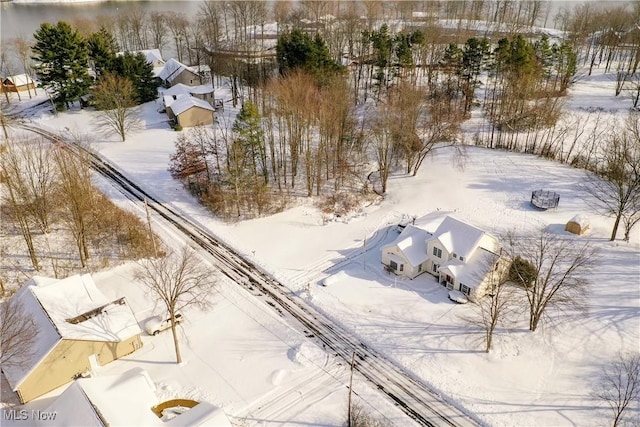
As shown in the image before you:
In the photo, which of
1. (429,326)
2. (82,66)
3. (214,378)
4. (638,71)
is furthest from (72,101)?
(638,71)

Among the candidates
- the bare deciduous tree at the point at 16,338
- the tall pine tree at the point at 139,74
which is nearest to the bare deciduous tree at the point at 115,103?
the tall pine tree at the point at 139,74

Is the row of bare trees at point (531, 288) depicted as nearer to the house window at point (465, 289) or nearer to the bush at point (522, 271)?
the bush at point (522, 271)

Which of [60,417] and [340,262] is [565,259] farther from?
[60,417]

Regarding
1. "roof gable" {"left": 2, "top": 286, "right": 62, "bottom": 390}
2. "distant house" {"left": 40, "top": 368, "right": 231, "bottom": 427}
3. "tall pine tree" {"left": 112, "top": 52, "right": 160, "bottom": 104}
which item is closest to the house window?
"distant house" {"left": 40, "top": 368, "right": 231, "bottom": 427}

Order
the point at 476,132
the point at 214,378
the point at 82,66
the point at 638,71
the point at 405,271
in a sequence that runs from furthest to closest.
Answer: the point at 638,71
the point at 82,66
the point at 476,132
the point at 405,271
the point at 214,378

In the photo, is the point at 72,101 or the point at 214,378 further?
the point at 72,101

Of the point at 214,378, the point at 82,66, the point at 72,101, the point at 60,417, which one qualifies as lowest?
the point at 214,378

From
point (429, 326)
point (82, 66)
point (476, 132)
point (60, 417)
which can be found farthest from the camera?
point (82, 66)
